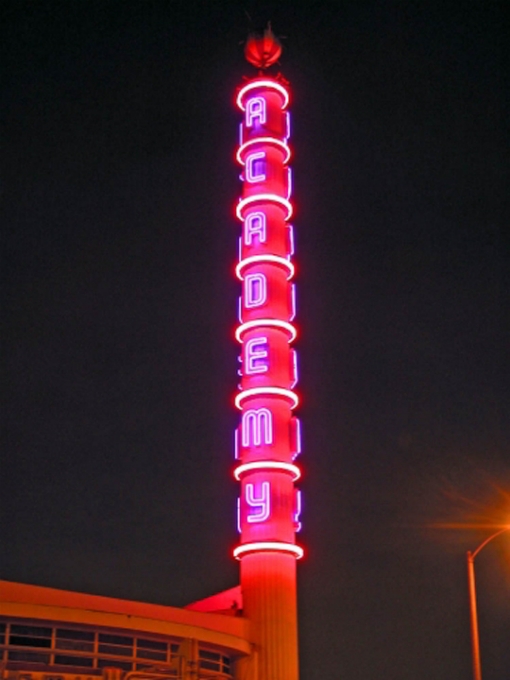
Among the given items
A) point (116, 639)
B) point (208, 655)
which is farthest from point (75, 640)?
point (208, 655)

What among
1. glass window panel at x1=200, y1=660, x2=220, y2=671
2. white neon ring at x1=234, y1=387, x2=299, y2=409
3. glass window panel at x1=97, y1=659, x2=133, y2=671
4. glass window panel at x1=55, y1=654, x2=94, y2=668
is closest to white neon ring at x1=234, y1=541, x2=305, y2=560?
glass window panel at x1=200, y1=660, x2=220, y2=671

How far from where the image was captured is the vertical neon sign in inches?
1652

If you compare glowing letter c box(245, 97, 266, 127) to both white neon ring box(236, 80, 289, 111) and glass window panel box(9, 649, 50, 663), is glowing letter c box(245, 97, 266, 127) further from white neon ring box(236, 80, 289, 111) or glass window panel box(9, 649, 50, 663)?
glass window panel box(9, 649, 50, 663)

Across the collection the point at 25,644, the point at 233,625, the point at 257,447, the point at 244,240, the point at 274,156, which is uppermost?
the point at 274,156

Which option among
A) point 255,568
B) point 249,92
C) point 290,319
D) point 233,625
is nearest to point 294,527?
point 255,568

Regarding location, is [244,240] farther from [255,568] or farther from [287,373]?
[255,568]

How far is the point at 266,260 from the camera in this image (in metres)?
46.0

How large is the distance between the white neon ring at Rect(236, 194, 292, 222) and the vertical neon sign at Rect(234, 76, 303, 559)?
0.05m

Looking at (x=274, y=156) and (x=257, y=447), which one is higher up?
(x=274, y=156)

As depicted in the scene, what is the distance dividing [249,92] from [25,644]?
31236 mm

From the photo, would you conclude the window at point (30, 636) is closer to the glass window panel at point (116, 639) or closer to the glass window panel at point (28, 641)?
the glass window panel at point (28, 641)

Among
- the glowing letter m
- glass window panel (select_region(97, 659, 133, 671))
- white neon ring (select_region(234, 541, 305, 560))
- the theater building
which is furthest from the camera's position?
the glowing letter m

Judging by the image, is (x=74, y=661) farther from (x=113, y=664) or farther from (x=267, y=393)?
(x=267, y=393)

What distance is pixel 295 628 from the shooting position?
41281 millimetres
